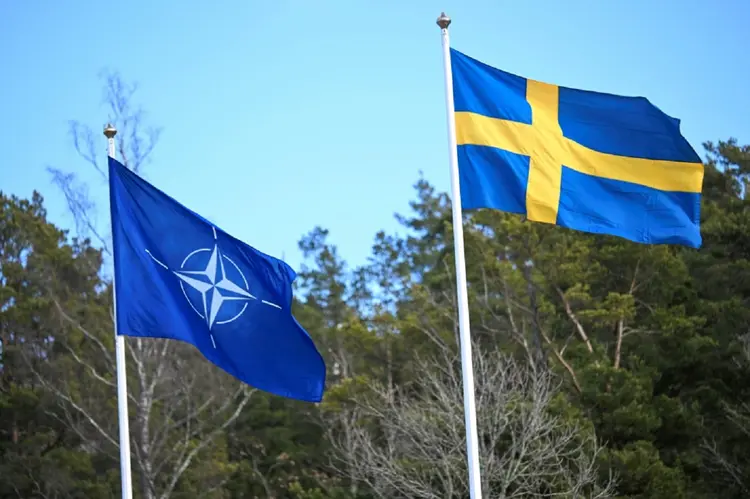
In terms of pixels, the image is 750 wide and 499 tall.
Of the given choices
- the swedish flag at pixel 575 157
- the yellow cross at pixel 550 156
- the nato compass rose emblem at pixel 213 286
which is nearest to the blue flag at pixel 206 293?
the nato compass rose emblem at pixel 213 286

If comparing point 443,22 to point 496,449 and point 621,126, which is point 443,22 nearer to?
point 621,126

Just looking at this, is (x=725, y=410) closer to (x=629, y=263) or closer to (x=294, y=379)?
(x=629, y=263)

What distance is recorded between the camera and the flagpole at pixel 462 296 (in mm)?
10242

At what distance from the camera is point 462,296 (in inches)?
407

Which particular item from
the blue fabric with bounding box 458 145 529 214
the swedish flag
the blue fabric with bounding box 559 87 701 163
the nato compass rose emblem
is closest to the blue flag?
the nato compass rose emblem

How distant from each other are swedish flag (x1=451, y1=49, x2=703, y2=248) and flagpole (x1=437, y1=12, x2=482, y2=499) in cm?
25

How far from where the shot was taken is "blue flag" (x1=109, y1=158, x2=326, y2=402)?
34.7ft

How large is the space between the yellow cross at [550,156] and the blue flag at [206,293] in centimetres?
209

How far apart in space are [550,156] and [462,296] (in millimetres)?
1552

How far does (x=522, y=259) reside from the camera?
107 ft

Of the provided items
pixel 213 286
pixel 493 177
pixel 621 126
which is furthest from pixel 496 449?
pixel 213 286

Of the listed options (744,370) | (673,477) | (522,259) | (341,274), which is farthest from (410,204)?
(673,477)

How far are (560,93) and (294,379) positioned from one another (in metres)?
→ 3.44

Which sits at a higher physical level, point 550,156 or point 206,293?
point 550,156
